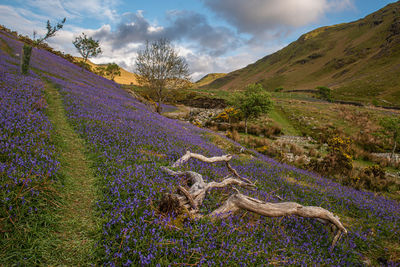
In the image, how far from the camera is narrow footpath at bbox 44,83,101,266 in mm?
2986

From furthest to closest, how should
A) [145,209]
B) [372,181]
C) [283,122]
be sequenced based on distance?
[283,122] < [372,181] < [145,209]

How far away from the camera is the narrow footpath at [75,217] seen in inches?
118

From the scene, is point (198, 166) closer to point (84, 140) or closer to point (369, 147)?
point (84, 140)

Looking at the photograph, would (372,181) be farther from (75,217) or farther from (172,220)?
(75,217)

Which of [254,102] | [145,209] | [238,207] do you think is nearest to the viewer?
[145,209]

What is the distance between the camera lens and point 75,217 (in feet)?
12.1

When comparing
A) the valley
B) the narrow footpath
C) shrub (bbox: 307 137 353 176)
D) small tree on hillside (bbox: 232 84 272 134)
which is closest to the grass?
small tree on hillside (bbox: 232 84 272 134)

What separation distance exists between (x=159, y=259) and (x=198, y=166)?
13.9 ft

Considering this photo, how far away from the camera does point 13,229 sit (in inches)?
115

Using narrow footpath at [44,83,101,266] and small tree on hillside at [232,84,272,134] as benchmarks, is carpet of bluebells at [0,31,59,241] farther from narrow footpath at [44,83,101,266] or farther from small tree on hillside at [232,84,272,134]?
small tree on hillside at [232,84,272,134]

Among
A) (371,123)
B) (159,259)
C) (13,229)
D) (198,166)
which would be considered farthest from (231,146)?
(371,123)

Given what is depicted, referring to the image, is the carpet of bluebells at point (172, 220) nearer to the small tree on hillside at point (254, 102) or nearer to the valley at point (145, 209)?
the valley at point (145, 209)

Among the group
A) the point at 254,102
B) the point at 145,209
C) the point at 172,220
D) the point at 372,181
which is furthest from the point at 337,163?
the point at 145,209

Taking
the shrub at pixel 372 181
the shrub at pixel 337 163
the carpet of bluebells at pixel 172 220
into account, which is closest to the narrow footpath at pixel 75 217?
the carpet of bluebells at pixel 172 220
